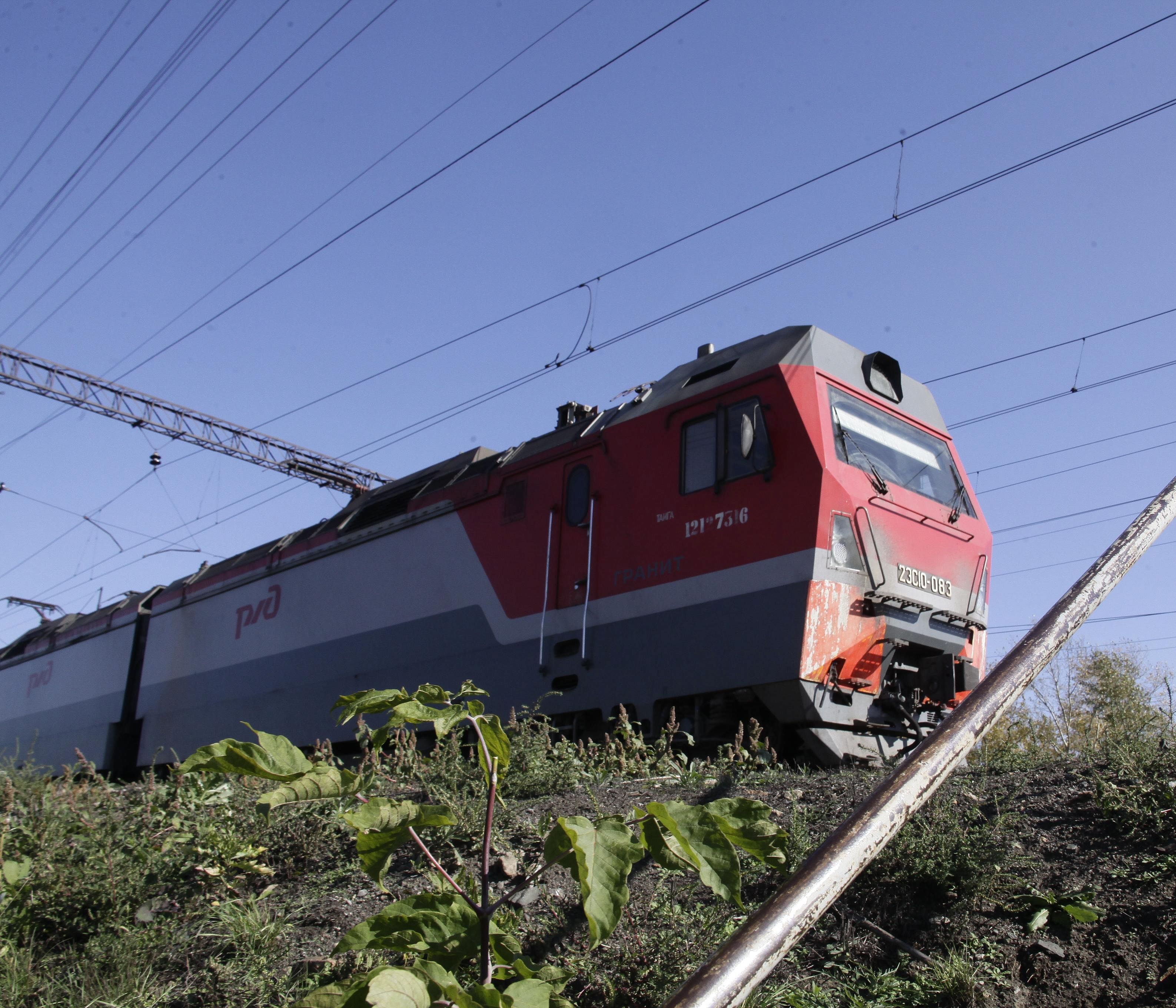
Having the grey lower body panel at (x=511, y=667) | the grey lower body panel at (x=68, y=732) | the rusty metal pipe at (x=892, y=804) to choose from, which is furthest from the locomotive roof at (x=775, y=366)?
the grey lower body panel at (x=68, y=732)

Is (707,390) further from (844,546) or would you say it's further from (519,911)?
(519,911)

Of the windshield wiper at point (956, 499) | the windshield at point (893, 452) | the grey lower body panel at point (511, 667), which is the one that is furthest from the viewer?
the windshield wiper at point (956, 499)

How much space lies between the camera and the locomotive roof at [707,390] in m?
7.39

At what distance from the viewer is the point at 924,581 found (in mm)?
7320

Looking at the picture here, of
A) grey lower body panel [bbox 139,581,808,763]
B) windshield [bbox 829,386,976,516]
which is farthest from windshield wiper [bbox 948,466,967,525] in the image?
grey lower body panel [bbox 139,581,808,763]

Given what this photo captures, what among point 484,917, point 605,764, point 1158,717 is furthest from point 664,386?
point 484,917

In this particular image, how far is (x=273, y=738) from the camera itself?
198 cm

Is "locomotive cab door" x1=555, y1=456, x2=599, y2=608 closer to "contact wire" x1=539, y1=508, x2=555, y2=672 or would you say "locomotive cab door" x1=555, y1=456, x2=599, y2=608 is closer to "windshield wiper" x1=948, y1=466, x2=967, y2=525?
"contact wire" x1=539, y1=508, x2=555, y2=672

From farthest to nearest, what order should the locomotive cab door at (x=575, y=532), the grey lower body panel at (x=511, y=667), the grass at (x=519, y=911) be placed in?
the locomotive cab door at (x=575, y=532) → the grey lower body panel at (x=511, y=667) → the grass at (x=519, y=911)

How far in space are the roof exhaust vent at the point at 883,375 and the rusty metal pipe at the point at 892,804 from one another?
5.94m

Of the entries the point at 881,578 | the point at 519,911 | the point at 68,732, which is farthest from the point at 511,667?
the point at 68,732

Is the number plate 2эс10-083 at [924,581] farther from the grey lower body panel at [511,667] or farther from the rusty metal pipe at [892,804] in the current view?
the rusty metal pipe at [892,804]

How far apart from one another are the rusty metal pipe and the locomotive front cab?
4464mm

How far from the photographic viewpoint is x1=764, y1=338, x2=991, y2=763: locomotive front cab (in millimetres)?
6539
